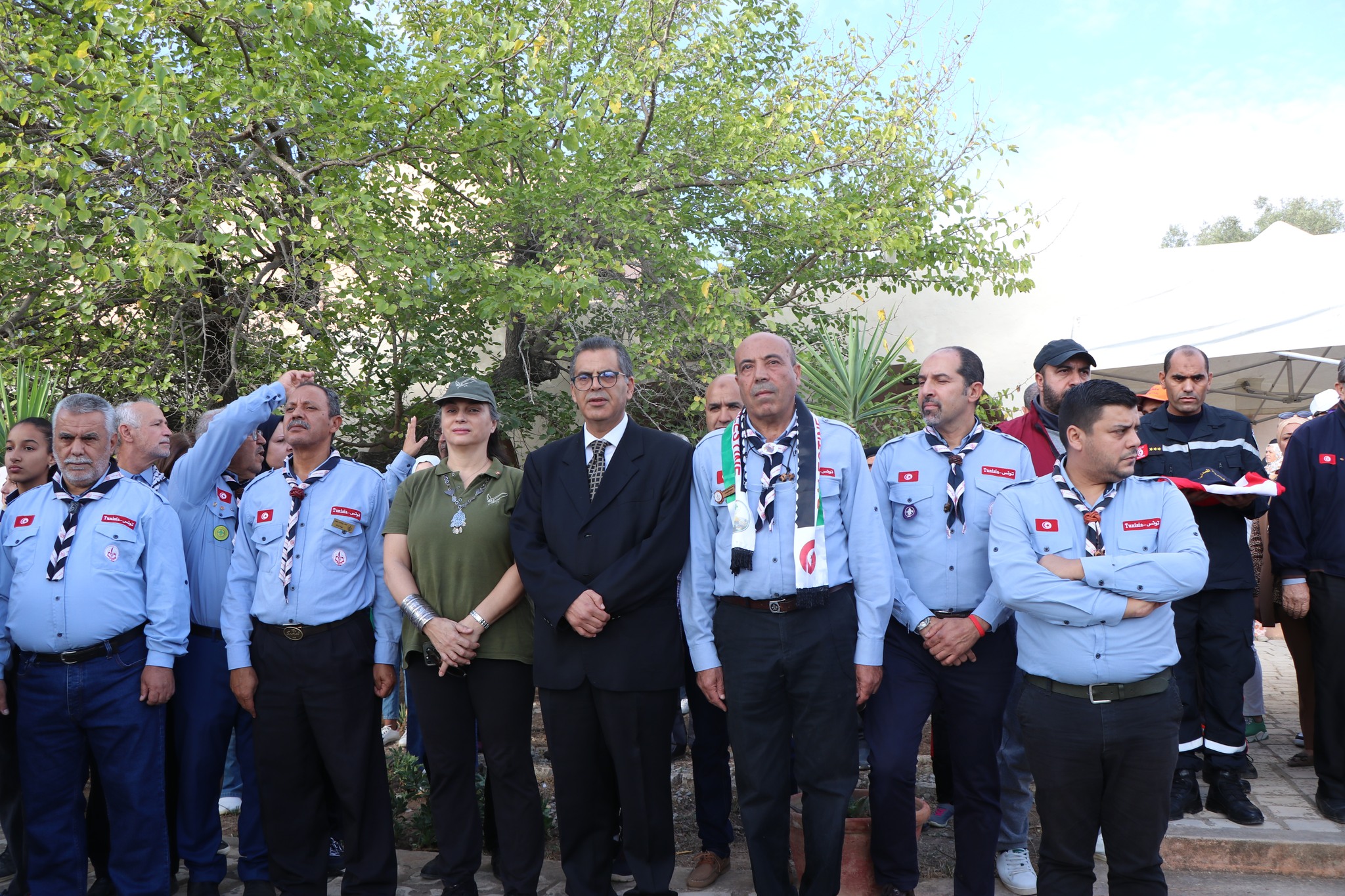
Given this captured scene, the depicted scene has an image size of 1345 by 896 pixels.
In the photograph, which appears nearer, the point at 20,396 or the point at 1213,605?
the point at 1213,605

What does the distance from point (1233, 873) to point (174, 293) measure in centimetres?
852

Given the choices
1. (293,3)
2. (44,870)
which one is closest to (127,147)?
(293,3)

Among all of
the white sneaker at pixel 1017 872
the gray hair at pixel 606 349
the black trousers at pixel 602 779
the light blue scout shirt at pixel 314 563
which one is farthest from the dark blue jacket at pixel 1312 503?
the light blue scout shirt at pixel 314 563

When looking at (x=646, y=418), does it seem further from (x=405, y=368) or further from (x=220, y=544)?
(x=220, y=544)

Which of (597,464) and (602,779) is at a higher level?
(597,464)

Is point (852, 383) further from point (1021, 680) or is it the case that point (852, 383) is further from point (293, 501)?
point (293, 501)

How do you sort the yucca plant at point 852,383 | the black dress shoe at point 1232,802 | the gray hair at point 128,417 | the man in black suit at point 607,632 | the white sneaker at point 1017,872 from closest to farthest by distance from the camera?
1. the man in black suit at point 607,632
2. the white sneaker at point 1017,872
3. the black dress shoe at point 1232,802
4. the gray hair at point 128,417
5. the yucca plant at point 852,383

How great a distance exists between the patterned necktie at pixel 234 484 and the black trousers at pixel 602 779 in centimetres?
194

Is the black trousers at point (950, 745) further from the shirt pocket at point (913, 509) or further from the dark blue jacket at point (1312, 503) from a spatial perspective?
the dark blue jacket at point (1312, 503)

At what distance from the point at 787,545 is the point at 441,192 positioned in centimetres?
641

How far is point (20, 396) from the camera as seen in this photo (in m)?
6.62

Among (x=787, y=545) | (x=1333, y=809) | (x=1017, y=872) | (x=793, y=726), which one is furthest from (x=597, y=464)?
(x=1333, y=809)

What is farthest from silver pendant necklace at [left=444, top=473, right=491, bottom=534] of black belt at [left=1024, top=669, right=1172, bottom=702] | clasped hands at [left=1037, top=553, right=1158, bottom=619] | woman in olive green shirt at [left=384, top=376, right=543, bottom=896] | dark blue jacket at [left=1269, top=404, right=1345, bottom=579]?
dark blue jacket at [left=1269, top=404, right=1345, bottom=579]

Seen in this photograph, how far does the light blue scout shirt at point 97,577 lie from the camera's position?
3.83 metres
